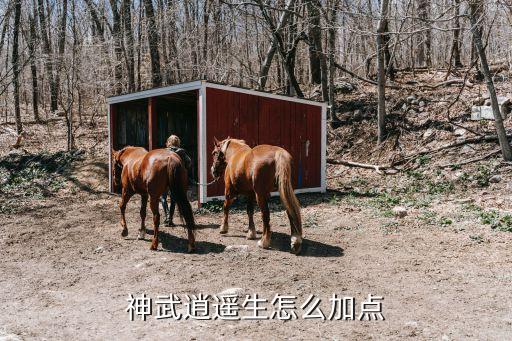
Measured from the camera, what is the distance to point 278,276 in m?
4.89

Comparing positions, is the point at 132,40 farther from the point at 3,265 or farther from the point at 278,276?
the point at 278,276

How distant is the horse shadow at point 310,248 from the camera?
5.86 m

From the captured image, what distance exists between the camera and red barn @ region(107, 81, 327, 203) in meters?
9.05

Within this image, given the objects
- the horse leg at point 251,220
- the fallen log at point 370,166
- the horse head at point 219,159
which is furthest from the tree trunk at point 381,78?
the horse leg at point 251,220

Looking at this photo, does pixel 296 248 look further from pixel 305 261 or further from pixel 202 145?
pixel 202 145

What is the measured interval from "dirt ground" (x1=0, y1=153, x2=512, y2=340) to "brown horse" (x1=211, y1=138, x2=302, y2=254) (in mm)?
415

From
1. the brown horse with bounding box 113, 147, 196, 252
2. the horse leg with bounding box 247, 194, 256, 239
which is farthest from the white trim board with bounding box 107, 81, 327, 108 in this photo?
the horse leg with bounding box 247, 194, 256, 239

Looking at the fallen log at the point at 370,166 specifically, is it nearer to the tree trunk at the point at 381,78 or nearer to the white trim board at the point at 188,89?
the tree trunk at the point at 381,78

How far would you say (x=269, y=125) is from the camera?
408 inches

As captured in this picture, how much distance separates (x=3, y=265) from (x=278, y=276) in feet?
12.5

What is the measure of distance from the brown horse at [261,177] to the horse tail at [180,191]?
937 millimetres

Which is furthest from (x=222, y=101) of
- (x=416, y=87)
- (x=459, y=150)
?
(x=416, y=87)

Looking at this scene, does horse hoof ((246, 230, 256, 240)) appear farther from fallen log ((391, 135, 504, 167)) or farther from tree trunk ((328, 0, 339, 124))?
tree trunk ((328, 0, 339, 124))

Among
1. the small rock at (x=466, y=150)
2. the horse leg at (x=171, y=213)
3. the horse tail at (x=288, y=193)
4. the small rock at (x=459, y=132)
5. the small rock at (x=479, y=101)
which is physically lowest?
the horse leg at (x=171, y=213)
